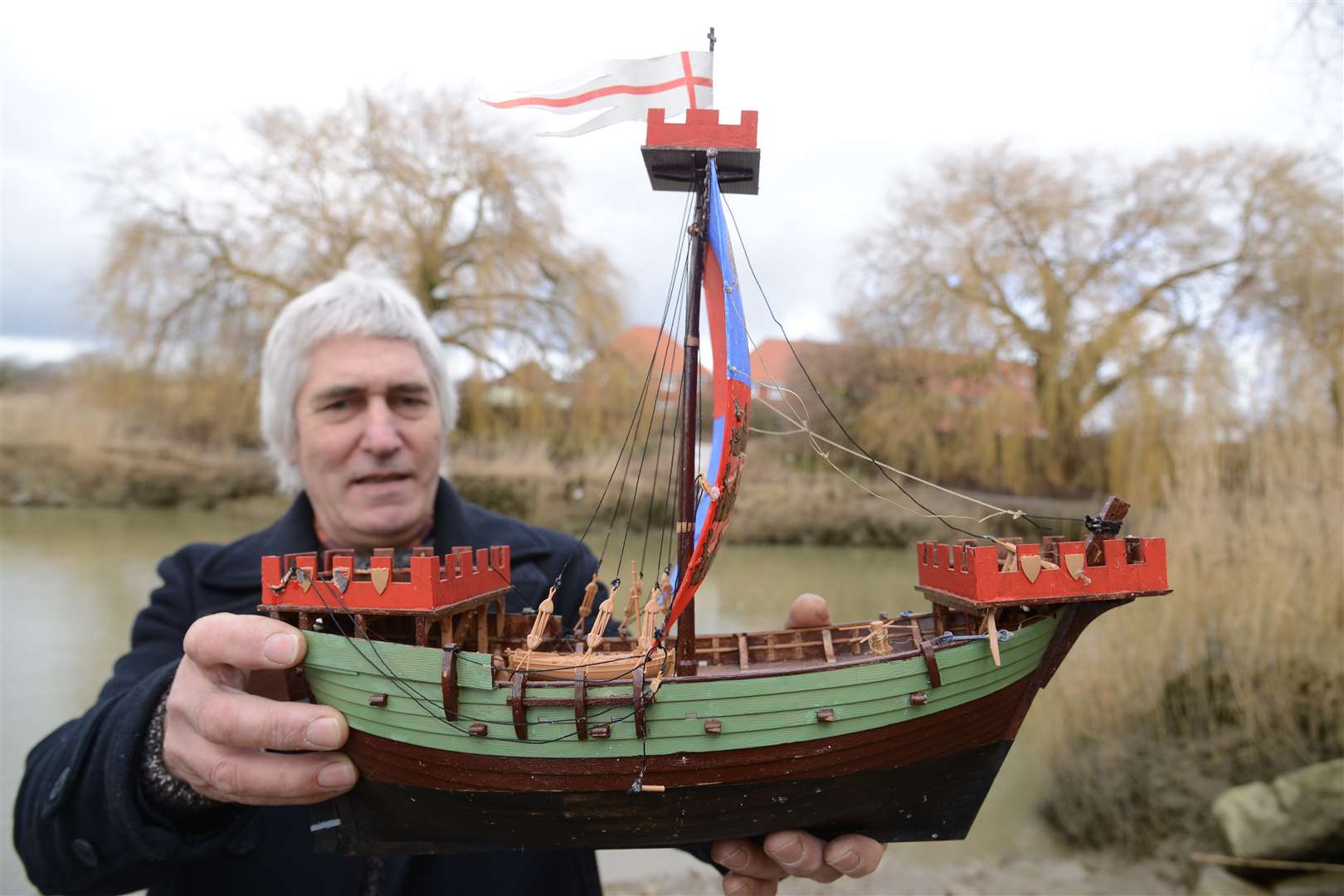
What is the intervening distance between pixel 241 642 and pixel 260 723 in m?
0.22

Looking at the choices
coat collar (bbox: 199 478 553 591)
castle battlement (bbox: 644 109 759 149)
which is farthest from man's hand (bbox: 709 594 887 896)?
castle battlement (bbox: 644 109 759 149)

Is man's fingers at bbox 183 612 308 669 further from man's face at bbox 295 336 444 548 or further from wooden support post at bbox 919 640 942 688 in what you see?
wooden support post at bbox 919 640 942 688

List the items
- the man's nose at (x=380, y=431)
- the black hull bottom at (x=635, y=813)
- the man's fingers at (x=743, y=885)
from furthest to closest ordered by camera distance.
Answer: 1. the man's nose at (x=380, y=431)
2. the man's fingers at (x=743, y=885)
3. the black hull bottom at (x=635, y=813)

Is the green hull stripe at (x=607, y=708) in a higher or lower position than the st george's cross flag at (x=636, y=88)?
lower

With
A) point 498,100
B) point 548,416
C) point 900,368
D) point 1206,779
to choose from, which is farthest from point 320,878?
point 900,368

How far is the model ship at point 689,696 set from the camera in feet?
6.98

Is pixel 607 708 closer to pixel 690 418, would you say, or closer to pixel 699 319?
pixel 690 418

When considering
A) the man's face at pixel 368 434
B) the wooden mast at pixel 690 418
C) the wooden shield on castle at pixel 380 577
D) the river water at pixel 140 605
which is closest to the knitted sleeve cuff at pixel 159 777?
the wooden shield on castle at pixel 380 577

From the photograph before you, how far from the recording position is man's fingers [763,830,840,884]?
2.23 m

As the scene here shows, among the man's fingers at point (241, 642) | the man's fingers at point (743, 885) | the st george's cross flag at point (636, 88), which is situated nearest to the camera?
the man's fingers at point (241, 642)

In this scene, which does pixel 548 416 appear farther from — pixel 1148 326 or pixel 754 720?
pixel 754 720

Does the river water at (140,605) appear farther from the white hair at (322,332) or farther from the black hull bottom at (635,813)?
the white hair at (322,332)

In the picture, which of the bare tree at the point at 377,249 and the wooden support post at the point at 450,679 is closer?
the wooden support post at the point at 450,679

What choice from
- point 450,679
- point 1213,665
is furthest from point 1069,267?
point 450,679
